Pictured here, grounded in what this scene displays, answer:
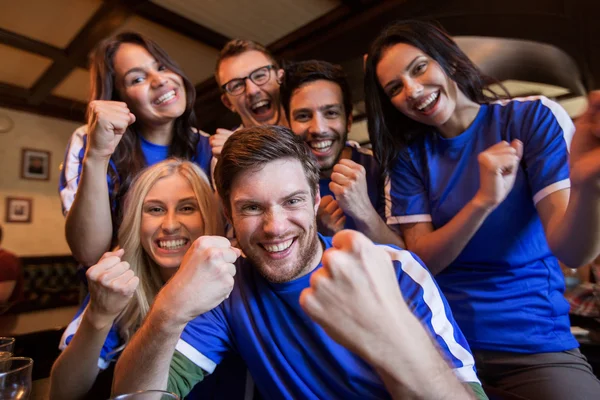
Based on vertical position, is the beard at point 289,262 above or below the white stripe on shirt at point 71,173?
below

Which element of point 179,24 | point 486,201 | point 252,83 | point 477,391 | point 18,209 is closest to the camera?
point 477,391

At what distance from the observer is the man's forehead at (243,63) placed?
1938mm

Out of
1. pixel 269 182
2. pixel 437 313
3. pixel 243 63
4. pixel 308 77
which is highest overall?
pixel 243 63

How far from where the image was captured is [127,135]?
175 cm

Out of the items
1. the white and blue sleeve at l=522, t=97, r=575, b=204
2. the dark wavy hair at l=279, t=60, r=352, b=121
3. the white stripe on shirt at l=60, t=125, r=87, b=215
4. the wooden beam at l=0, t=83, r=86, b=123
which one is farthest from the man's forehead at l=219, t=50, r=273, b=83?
the wooden beam at l=0, t=83, r=86, b=123

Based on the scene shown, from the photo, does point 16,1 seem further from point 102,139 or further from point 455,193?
point 455,193

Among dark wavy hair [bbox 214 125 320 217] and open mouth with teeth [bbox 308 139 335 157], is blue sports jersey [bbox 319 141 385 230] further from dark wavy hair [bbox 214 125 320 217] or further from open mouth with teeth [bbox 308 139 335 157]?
dark wavy hair [bbox 214 125 320 217]

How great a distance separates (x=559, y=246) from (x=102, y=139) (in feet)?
5.10

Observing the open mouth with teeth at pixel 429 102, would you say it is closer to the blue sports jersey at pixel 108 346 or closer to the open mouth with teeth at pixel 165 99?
the open mouth with teeth at pixel 165 99

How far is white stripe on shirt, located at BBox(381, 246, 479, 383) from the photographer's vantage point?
3.05 ft

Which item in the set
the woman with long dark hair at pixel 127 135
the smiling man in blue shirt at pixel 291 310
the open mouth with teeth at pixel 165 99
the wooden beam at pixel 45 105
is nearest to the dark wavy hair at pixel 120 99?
the woman with long dark hair at pixel 127 135

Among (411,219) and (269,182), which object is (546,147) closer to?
(411,219)

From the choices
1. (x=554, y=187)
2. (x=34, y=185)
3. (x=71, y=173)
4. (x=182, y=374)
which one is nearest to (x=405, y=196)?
(x=554, y=187)

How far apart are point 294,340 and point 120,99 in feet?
4.69
